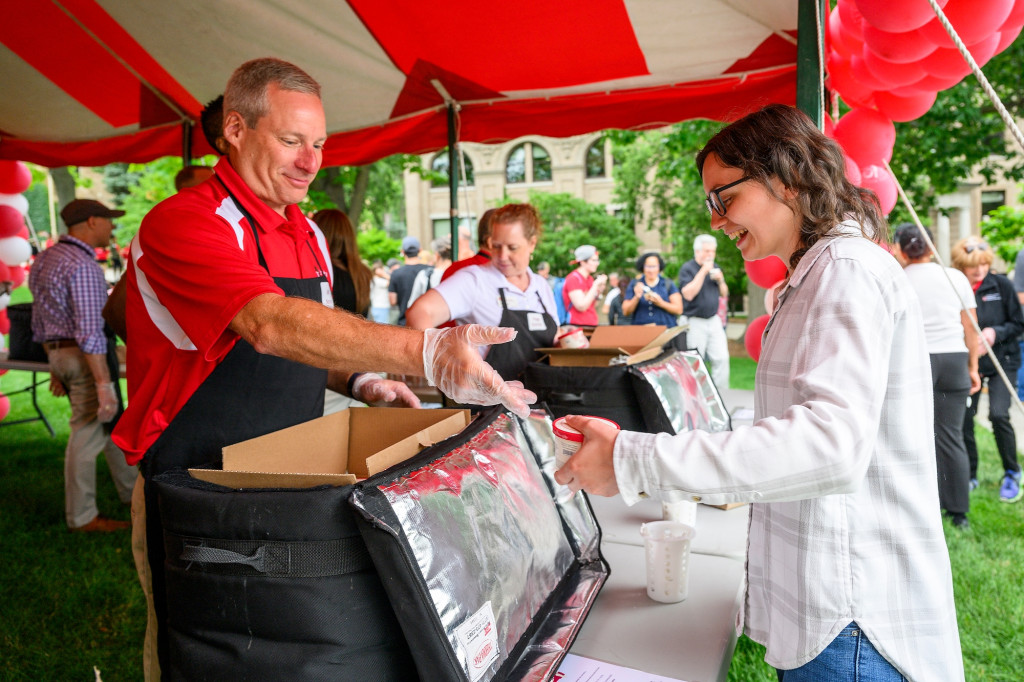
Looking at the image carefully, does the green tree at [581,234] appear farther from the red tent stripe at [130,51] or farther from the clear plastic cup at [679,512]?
the clear plastic cup at [679,512]

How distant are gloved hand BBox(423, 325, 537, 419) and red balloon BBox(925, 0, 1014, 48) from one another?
170 centimetres

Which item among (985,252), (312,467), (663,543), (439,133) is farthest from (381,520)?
(985,252)

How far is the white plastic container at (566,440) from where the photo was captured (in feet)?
3.42

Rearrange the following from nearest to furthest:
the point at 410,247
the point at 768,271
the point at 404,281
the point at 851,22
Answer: the point at 851,22 < the point at 768,271 < the point at 404,281 < the point at 410,247

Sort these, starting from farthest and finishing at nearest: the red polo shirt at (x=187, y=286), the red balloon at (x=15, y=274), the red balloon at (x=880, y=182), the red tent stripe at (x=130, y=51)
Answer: the red balloon at (x=15, y=274)
the red tent stripe at (x=130, y=51)
the red balloon at (x=880, y=182)
the red polo shirt at (x=187, y=286)

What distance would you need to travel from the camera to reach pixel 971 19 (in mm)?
1909

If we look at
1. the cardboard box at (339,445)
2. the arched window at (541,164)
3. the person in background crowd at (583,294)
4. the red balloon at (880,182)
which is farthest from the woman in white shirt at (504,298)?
the arched window at (541,164)

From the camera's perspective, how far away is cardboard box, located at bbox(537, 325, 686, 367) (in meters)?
2.58

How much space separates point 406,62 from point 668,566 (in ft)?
9.78

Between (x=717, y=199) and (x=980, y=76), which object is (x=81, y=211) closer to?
(x=717, y=199)

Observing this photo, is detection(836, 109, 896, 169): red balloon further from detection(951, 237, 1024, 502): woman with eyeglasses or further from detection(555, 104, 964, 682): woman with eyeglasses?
detection(951, 237, 1024, 502): woman with eyeglasses

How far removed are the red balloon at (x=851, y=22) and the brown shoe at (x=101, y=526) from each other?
168 inches

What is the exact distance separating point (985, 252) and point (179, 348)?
18.1 ft

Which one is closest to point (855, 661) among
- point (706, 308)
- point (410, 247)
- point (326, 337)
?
point (326, 337)
